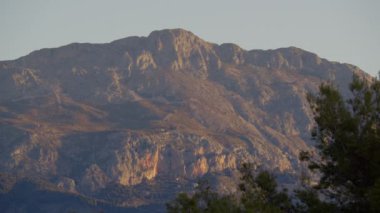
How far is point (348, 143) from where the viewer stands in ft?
225

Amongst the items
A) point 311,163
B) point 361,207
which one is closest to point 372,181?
point 361,207

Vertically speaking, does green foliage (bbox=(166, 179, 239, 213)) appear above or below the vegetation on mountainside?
below

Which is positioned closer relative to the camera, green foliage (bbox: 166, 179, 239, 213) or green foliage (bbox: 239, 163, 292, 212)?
green foliage (bbox: 166, 179, 239, 213)

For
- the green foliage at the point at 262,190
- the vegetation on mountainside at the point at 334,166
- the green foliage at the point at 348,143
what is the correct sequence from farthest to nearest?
the green foliage at the point at 262,190, the vegetation on mountainside at the point at 334,166, the green foliage at the point at 348,143

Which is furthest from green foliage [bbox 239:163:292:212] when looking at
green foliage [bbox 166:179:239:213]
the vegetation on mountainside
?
green foliage [bbox 166:179:239:213]

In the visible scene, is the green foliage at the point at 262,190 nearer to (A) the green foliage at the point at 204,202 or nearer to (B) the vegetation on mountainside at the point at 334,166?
(B) the vegetation on mountainside at the point at 334,166

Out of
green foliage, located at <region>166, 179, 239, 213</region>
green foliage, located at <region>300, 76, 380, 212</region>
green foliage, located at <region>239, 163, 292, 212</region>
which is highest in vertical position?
green foliage, located at <region>300, 76, 380, 212</region>

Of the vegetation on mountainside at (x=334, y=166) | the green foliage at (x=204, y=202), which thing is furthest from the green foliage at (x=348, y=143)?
the green foliage at (x=204, y=202)

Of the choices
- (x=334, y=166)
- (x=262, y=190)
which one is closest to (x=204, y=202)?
(x=262, y=190)

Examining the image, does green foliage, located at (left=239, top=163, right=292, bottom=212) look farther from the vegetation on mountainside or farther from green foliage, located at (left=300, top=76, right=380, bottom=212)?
green foliage, located at (left=300, top=76, right=380, bottom=212)

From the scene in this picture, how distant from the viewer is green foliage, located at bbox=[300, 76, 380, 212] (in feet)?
220

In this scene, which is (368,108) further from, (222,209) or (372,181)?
(222,209)

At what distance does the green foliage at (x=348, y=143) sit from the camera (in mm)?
67125

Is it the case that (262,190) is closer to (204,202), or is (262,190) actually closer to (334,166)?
(334,166)
